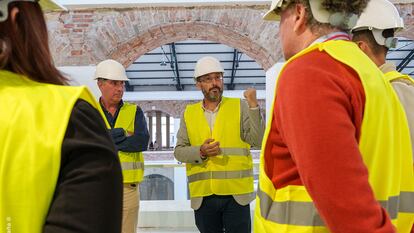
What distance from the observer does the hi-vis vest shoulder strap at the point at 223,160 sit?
3340mm

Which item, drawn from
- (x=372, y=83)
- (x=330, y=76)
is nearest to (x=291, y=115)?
(x=330, y=76)

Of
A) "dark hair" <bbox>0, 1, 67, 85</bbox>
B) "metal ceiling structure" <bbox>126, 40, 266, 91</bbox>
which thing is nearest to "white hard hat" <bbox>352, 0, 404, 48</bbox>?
"dark hair" <bbox>0, 1, 67, 85</bbox>

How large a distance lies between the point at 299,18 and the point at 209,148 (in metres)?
2.10

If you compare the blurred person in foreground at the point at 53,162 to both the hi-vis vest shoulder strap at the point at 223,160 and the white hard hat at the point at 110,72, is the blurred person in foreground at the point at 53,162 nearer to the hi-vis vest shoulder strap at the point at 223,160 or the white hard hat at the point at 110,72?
the hi-vis vest shoulder strap at the point at 223,160

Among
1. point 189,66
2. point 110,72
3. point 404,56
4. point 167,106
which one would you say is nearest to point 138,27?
point 110,72

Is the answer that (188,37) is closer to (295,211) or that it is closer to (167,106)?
(295,211)

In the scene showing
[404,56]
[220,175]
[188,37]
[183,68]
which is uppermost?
[404,56]

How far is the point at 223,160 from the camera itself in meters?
3.40

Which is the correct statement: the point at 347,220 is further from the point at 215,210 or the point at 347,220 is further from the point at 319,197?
the point at 215,210

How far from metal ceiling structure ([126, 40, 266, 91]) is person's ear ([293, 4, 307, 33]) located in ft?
44.1

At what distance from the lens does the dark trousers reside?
330 centimetres

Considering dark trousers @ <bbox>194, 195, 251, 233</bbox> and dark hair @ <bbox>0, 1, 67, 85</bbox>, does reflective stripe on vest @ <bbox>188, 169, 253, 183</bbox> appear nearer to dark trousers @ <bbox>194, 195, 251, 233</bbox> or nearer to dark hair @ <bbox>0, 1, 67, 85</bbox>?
dark trousers @ <bbox>194, 195, 251, 233</bbox>

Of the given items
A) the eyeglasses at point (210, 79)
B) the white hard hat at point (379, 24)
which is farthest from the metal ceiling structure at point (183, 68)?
the white hard hat at point (379, 24)

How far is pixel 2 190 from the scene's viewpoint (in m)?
0.80
